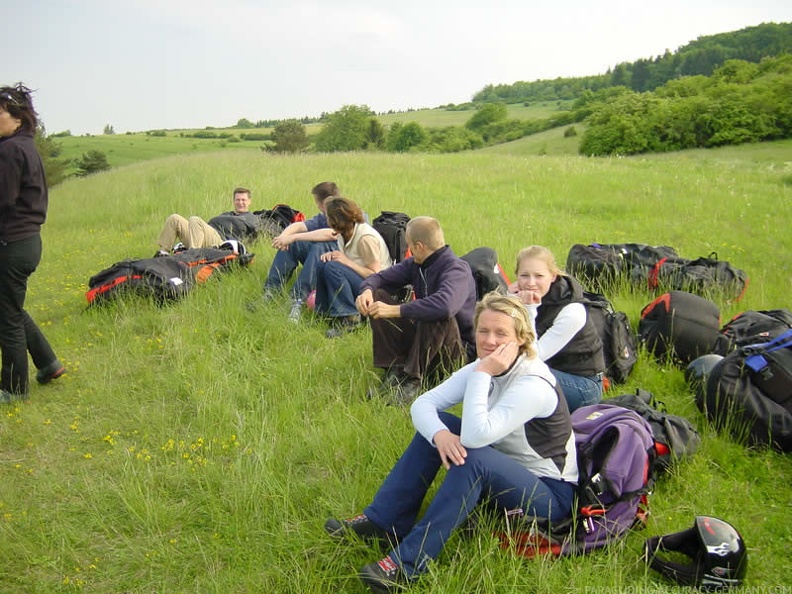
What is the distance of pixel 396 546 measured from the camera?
8.79ft

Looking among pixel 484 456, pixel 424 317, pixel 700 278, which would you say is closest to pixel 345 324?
pixel 424 317

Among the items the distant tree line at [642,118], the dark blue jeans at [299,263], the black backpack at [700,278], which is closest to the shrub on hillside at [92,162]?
the distant tree line at [642,118]

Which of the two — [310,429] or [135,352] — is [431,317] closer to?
[310,429]

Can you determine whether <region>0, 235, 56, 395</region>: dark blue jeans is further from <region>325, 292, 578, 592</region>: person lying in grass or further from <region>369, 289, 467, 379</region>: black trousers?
<region>325, 292, 578, 592</region>: person lying in grass

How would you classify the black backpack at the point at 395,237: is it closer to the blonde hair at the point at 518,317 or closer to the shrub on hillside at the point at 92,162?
the blonde hair at the point at 518,317

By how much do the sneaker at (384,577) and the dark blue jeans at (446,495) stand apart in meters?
0.03

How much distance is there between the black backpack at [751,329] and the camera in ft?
13.8

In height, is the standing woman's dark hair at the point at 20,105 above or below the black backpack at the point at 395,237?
above

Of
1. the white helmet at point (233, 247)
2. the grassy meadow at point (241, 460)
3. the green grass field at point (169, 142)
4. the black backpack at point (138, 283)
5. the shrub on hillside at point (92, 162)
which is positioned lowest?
the grassy meadow at point (241, 460)

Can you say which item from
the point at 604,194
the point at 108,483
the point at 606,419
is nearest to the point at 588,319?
the point at 606,419

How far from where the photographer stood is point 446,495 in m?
2.48

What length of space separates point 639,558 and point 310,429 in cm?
203

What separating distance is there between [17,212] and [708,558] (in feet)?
15.7

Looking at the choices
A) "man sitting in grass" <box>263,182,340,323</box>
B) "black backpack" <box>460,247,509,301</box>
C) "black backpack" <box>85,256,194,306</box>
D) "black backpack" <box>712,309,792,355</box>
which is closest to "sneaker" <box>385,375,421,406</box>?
"black backpack" <box>460,247,509,301</box>
